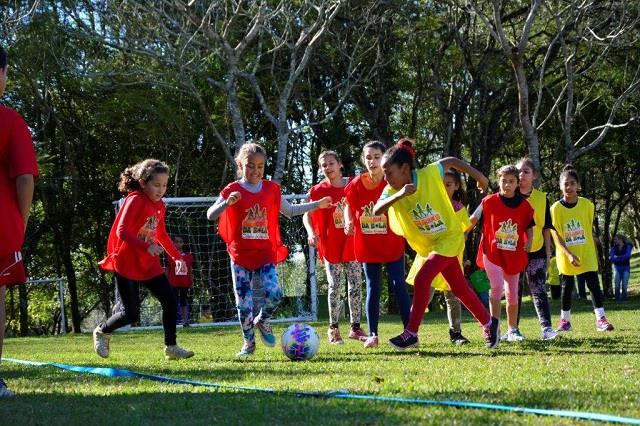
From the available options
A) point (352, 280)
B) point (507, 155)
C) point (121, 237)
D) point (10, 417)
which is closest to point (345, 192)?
point (352, 280)

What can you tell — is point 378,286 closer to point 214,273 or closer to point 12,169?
point 12,169

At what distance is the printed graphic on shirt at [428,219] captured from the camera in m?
8.05

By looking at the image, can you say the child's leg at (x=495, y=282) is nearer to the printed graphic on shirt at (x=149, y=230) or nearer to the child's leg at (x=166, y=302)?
the child's leg at (x=166, y=302)

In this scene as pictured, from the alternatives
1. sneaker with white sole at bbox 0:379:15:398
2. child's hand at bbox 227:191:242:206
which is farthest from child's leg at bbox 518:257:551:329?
sneaker with white sole at bbox 0:379:15:398

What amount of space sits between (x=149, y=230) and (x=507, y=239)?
3550 mm

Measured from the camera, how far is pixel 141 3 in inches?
794

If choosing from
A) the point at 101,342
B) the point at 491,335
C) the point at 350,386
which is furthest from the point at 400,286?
the point at 350,386

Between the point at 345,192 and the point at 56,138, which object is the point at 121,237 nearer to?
the point at 345,192

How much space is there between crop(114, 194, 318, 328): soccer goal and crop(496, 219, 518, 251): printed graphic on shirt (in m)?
10.7

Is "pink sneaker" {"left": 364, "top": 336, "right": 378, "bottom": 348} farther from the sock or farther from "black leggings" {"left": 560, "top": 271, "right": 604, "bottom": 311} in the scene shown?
the sock

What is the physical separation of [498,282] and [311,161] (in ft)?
63.5

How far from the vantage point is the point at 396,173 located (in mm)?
7938

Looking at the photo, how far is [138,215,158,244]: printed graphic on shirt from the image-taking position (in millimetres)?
8547

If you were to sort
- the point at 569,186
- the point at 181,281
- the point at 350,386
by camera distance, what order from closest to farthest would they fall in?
the point at 350,386
the point at 569,186
the point at 181,281
